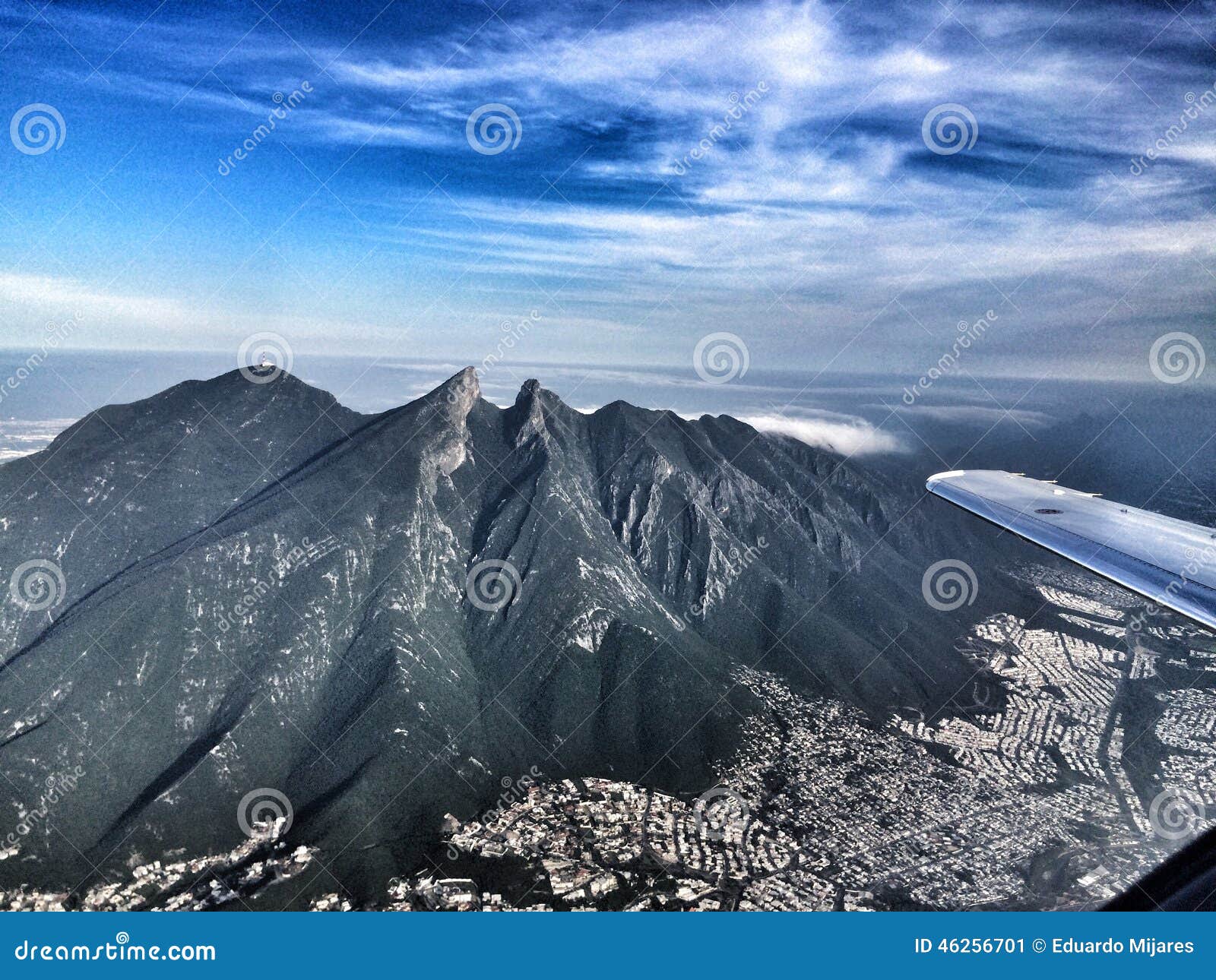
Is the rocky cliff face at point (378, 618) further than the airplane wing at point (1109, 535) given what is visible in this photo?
Yes

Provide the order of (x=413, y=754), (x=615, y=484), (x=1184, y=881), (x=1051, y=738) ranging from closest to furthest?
(x=1184, y=881), (x=413, y=754), (x=1051, y=738), (x=615, y=484)

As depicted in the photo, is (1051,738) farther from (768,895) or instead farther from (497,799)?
(497,799)

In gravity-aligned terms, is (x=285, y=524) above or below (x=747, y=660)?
above

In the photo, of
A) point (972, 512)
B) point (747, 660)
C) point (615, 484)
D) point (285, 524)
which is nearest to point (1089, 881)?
point (747, 660)

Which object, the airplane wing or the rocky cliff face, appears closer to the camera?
the airplane wing
